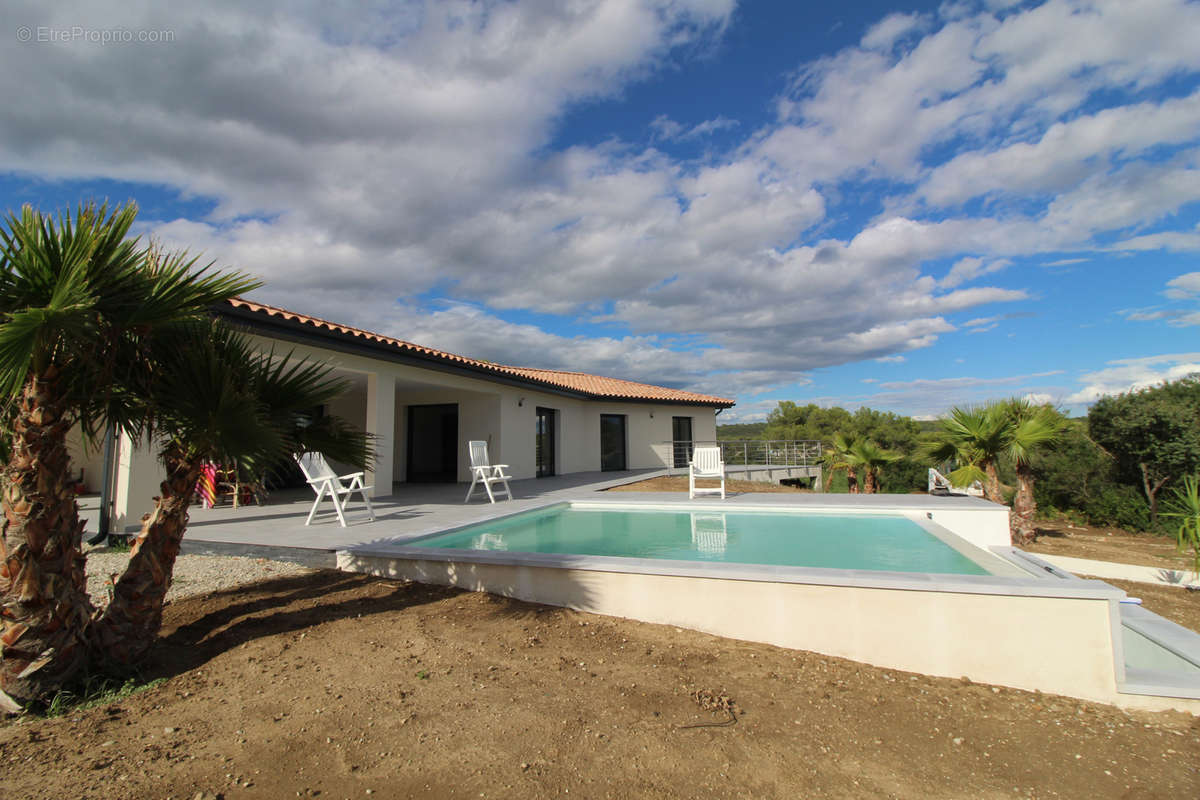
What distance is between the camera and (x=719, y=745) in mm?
2430

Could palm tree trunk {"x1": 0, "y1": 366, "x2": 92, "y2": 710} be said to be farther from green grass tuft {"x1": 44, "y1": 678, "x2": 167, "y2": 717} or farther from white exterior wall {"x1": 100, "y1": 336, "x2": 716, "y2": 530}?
white exterior wall {"x1": 100, "y1": 336, "x2": 716, "y2": 530}

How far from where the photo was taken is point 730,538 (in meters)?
7.08

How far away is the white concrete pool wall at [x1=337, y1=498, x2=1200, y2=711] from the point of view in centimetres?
327

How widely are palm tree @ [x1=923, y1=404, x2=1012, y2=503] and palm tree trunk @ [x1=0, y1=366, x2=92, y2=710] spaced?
12041 millimetres

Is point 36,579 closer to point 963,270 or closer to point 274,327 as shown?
point 274,327

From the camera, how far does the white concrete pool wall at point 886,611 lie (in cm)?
327

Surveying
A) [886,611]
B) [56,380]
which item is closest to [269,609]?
[56,380]

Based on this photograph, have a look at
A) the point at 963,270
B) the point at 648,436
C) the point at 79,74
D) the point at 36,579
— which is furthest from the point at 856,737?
the point at 963,270

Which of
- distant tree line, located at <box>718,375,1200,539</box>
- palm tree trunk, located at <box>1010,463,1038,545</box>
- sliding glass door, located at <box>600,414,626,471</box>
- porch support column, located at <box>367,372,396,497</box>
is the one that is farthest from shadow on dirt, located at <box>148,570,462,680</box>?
sliding glass door, located at <box>600,414,626,471</box>

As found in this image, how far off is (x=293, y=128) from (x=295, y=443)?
691 cm

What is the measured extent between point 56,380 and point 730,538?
6.58m

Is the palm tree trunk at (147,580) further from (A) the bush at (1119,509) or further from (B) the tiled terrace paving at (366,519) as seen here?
(A) the bush at (1119,509)
